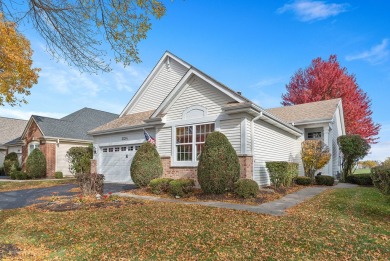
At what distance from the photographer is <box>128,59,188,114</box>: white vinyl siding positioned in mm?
18028

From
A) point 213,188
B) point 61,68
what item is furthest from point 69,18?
point 213,188

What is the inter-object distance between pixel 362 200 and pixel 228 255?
7439mm

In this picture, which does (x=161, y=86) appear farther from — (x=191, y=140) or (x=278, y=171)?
(x=278, y=171)

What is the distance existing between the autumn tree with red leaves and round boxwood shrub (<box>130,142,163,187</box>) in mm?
22515

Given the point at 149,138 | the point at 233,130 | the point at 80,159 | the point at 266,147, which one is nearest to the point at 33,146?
the point at 80,159

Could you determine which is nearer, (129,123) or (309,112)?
(129,123)

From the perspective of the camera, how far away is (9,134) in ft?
108

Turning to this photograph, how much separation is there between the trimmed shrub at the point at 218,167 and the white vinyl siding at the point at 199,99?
2332 millimetres

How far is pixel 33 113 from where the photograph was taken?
24500 mm

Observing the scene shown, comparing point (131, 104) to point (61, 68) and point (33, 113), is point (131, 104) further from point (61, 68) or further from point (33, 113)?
point (61, 68)

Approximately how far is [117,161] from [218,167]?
959 cm

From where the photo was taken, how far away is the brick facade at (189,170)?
10898 mm

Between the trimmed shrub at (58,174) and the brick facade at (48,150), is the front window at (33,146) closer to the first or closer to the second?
the brick facade at (48,150)

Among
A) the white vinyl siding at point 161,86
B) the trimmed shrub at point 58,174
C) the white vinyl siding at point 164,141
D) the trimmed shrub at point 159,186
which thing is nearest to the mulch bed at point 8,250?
the trimmed shrub at point 159,186
